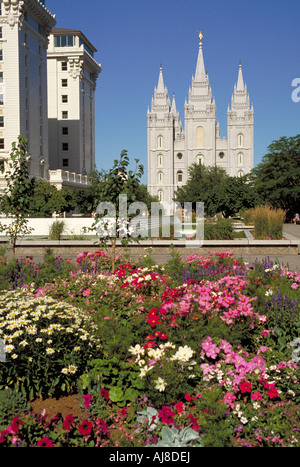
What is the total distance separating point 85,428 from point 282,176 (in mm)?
52615

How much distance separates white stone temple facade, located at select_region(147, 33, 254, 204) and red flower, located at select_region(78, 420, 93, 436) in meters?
108

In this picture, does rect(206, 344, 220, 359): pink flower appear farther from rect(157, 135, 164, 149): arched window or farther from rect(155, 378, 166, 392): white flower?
rect(157, 135, 164, 149): arched window

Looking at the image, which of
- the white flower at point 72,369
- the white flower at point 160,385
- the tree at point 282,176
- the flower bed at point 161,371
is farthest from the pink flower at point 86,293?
the tree at point 282,176

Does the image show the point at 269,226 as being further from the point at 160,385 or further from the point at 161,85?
the point at 161,85

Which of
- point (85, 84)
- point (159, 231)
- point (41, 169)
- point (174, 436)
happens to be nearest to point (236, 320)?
point (174, 436)

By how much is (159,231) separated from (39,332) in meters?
17.2

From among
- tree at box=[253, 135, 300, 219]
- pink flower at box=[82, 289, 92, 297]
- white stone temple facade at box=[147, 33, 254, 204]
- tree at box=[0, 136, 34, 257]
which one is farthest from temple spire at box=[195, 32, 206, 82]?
pink flower at box=[82, 289, 92, 297]

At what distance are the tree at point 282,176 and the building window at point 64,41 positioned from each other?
3557 cm

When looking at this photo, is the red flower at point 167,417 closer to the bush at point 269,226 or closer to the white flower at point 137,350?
the white flower at point 137,350

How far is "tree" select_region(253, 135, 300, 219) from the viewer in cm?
5206

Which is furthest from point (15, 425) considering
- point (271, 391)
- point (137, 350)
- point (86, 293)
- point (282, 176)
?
point (282, 176)

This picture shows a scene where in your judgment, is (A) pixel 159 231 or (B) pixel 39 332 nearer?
(B) pixel 39 332

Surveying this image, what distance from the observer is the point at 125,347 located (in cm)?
459

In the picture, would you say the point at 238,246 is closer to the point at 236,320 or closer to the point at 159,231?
the point at 159,231
